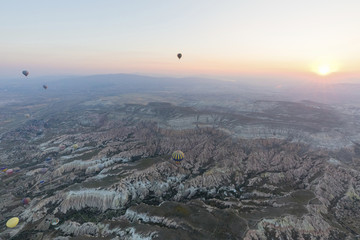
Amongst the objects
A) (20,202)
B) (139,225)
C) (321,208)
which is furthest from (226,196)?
(20,202)

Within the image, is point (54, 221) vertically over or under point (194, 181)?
under

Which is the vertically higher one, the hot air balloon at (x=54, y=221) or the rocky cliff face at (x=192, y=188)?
the rocky cliff face at (x=192, y=188)

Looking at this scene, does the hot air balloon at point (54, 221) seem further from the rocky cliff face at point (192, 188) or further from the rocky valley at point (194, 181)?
the rocky valley at point (194, 181)

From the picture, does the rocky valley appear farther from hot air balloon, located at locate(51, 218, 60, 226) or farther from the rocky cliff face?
hot air balloon, located at locate(51, 218, 60, 226)

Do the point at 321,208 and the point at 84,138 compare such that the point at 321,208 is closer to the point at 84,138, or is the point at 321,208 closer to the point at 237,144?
the point at 237,144

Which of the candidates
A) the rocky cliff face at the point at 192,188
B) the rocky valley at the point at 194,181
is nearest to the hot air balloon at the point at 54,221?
the rocky cliff face at the point at 192,188

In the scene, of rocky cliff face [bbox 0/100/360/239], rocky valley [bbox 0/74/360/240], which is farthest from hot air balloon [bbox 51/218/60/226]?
rocky valley [bbox 0/74/360/240]

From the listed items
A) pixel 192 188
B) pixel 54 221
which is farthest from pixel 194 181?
pixel 54 221

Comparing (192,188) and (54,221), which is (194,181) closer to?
(192,188)
